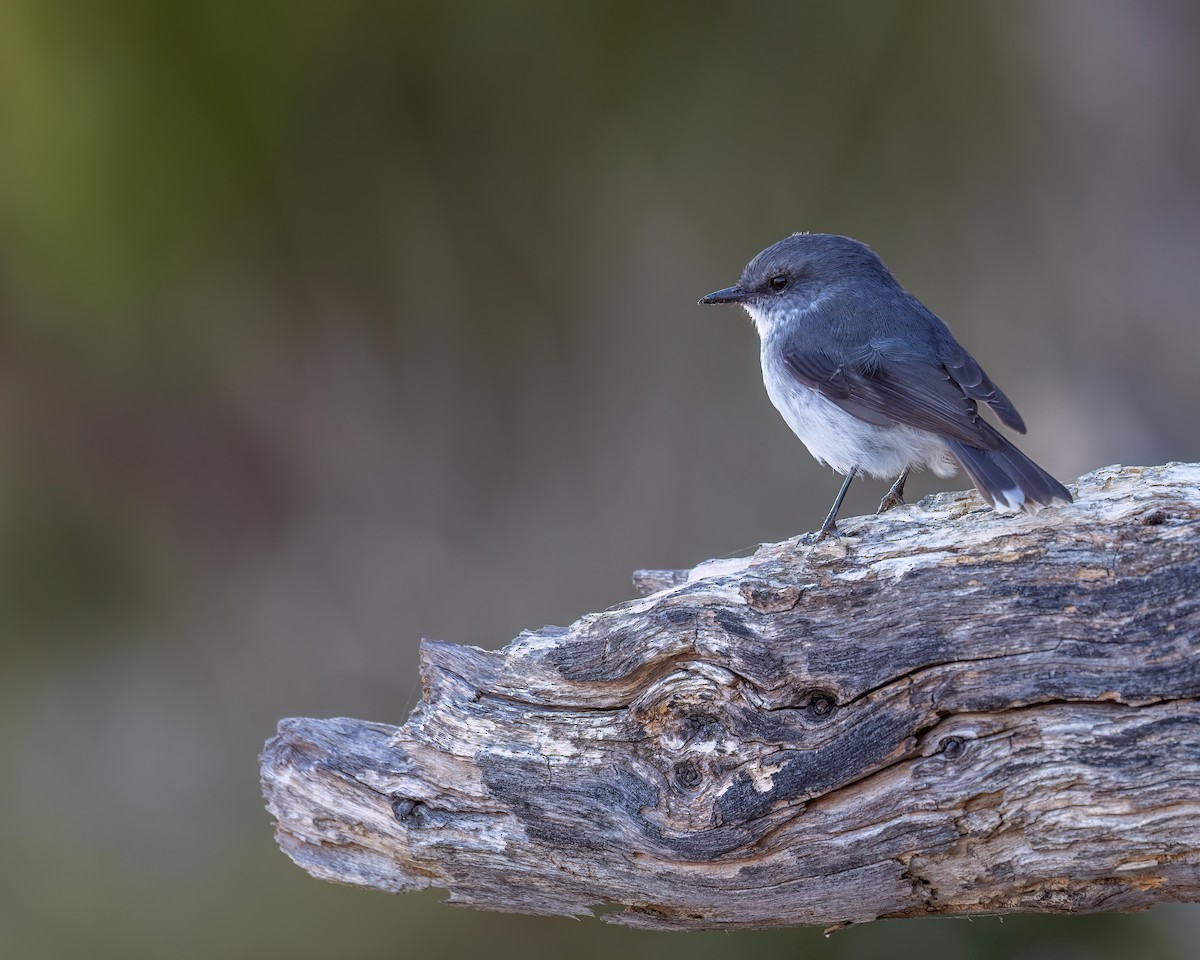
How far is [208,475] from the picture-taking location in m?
8.65

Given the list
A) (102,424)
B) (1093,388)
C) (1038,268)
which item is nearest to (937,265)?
(1038,268)

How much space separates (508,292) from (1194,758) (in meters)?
6.40

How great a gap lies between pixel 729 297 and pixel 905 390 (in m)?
1.00

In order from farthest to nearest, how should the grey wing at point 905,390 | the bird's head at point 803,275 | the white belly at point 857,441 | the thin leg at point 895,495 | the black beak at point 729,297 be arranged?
1. the black beak at point 729,297
2. the bird's head at point 803,275
3. the thin leg at point 895,495
4. the white belly at point 857,441
5. the grey wing at point 905,390

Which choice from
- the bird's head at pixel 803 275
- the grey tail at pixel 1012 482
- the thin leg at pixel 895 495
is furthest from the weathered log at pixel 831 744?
the bird's head at pixel 803 275

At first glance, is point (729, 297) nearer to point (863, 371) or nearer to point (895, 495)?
point (863, 371)

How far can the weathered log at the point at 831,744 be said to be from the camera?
2707 mm

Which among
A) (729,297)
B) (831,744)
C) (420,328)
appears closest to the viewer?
(831,744)

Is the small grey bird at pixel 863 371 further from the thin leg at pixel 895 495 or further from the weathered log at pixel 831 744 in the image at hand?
the weathered log at pixel 831 744

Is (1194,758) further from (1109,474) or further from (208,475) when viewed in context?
(208,475)

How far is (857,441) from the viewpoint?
12.8 feet

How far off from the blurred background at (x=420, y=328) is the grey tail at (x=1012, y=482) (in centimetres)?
387

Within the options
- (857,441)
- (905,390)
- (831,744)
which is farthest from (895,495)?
(831,744)

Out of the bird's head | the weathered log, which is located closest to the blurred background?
the bird's head
